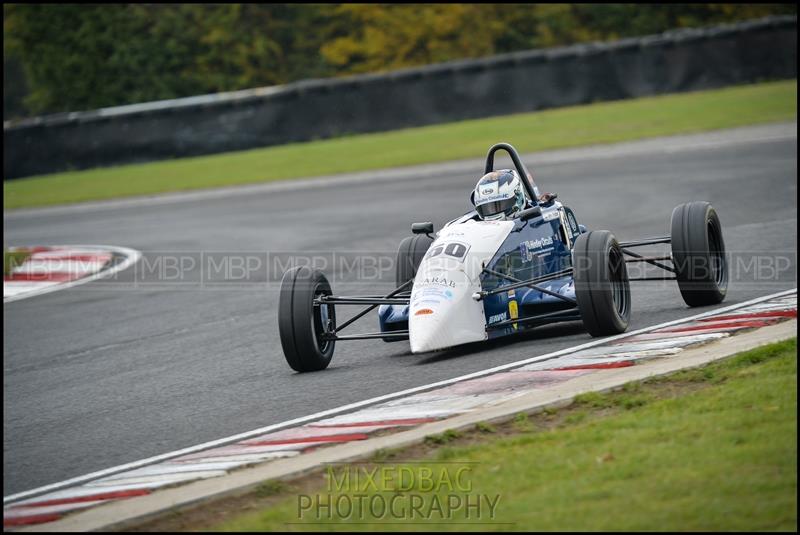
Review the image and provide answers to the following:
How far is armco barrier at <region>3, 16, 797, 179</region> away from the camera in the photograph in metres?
28.3

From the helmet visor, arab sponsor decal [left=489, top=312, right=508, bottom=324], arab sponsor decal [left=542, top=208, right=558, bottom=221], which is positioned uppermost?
the helmet visor

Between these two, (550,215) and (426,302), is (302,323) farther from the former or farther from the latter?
(550,215)

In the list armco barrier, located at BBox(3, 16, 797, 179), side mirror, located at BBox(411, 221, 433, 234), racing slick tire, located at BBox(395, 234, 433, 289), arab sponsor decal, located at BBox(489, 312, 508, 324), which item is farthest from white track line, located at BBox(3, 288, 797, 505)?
armco barrier, located at BBox(3, 16, 797, 179)

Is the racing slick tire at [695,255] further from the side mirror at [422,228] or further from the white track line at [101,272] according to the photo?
the white track line at [101,272]

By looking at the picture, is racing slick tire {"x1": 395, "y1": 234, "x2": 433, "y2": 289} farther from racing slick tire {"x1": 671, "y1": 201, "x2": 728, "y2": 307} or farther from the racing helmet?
racing slick tire {"x1": 671, "y1": 201, "x2": 728, "y2": 307}

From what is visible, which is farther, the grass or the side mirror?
the grass

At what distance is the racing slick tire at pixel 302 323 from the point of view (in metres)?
8.41

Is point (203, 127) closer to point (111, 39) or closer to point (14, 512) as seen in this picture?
point (111, 39)

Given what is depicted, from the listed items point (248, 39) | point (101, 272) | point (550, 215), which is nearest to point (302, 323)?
point (550, 215)

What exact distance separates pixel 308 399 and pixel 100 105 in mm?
40967

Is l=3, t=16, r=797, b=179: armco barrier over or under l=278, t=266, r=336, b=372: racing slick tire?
over

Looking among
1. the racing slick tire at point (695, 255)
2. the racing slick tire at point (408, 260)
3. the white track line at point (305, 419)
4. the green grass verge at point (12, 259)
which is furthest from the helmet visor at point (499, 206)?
the green grass verge at point (12, 259)

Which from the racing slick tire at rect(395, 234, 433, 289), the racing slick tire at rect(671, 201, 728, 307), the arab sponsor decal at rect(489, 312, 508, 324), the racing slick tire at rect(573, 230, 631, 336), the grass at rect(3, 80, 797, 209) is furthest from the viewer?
the grass at rect(3, 80, 797, 209)

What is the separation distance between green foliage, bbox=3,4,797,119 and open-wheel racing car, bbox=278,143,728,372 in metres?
35.7
